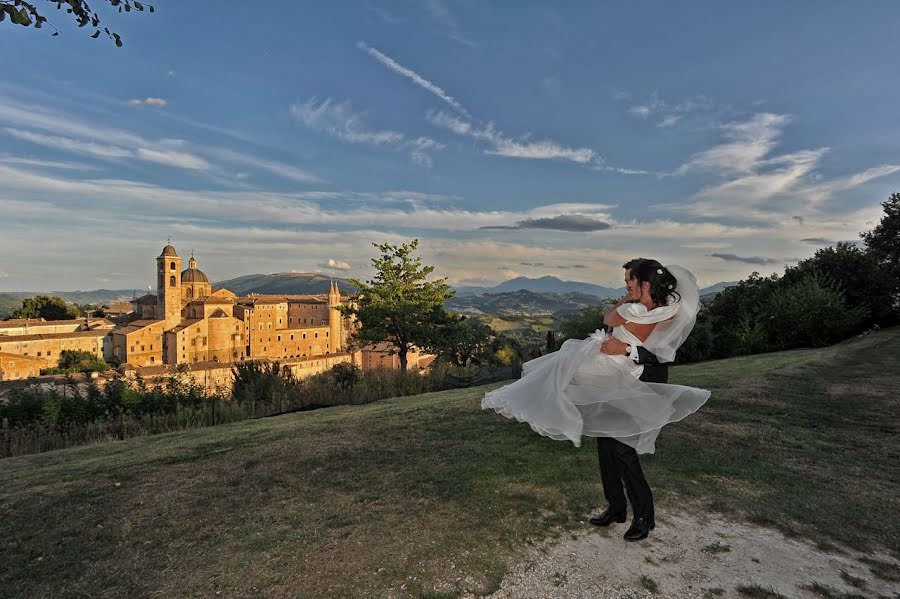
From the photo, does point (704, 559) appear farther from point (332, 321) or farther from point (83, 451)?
point (332, 321)

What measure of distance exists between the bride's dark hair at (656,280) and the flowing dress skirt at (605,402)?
0.61 m

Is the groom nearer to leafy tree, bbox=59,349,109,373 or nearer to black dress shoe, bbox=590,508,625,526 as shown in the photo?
black dress shoe, bbox=590,508,625,526

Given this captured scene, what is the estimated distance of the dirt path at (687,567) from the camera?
3.23 m

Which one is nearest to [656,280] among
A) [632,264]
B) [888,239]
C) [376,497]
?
[632,264]

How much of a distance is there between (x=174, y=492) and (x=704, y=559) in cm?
526

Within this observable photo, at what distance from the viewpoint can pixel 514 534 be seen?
3.94 metres

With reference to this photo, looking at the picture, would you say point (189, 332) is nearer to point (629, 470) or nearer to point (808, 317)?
point (808, 317)

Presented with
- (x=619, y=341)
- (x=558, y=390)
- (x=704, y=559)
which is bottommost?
(x=704, y=559)

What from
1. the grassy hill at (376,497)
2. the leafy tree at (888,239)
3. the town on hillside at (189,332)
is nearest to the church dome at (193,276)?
the town on hillside at (189,332)

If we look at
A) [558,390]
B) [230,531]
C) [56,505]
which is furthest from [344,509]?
[56,505]

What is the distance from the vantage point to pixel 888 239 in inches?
1168

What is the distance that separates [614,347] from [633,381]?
1.24 ft

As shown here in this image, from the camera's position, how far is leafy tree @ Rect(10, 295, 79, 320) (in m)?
91.9

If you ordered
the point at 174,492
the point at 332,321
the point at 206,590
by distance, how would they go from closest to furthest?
1. the point at 206,590
2. the point at 174,492
3. the point at 332,321
